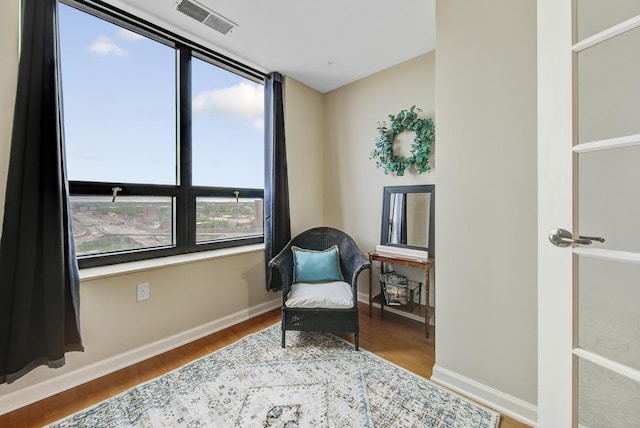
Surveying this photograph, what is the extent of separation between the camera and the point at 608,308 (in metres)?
0.94

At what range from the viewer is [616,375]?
866mm

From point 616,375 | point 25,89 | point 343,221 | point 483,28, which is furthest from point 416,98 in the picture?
point 25,89

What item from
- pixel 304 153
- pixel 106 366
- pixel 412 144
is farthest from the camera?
pixel 304 153

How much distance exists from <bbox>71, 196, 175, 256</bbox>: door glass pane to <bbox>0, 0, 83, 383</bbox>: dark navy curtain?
0.30 m

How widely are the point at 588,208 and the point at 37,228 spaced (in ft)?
8.51

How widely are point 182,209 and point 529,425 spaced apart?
9.00 ft

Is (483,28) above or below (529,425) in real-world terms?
above

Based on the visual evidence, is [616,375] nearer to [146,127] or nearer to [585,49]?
[585,49]

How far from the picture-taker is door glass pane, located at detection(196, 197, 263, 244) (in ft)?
8.16

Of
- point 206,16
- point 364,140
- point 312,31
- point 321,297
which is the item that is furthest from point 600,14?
point 206,16

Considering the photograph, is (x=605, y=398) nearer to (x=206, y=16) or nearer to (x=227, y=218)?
(x=227, y=218)

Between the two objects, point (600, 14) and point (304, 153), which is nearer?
point (600, 14)

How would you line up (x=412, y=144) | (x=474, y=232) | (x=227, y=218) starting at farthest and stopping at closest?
(x=227, y=218) < (x=412, y=144) < (x=474, y=232)

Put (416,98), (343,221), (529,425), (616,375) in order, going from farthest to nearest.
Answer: (343,221), (416,98), (529,425), (616,375)
